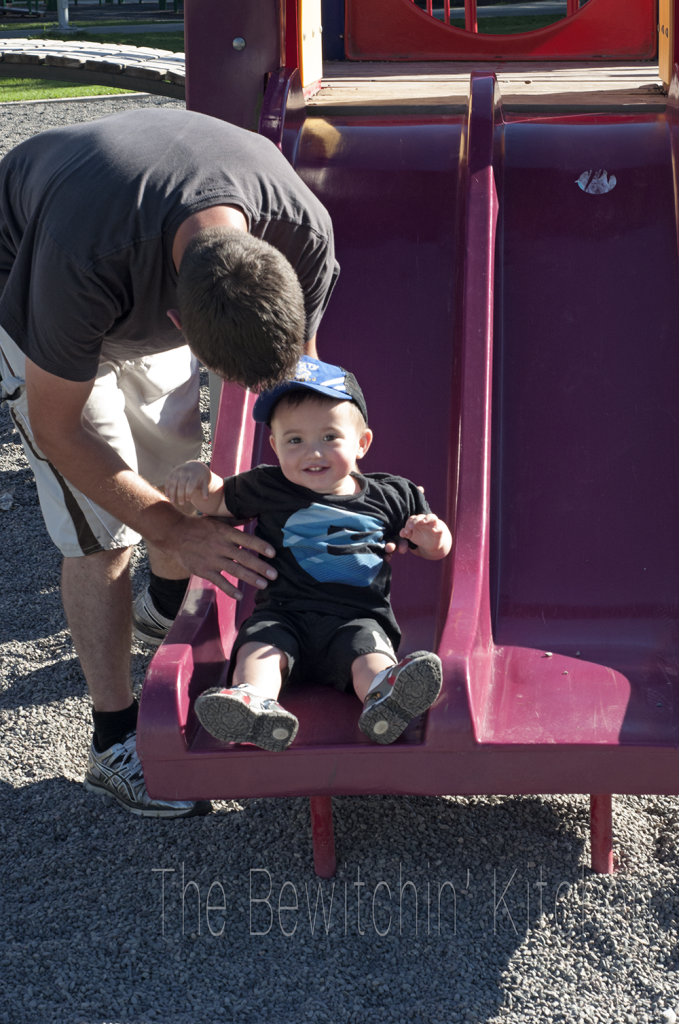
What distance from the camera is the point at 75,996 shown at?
203 cm

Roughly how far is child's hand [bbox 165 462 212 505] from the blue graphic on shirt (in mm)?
212

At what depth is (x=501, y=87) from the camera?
3902 millimetres

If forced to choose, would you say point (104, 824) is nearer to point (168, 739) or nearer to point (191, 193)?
point (168, 739)

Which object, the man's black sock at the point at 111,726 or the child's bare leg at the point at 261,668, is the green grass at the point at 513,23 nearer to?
the man's black sock at the point at 111,726

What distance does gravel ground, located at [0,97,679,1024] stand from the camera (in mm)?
2008

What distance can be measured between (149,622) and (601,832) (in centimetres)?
161

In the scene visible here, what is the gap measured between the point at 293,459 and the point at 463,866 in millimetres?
963

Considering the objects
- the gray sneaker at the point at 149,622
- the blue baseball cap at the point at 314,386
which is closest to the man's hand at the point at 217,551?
the blue baseball cap at the point at 314,386

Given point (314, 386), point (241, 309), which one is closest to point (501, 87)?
point (314, 386)

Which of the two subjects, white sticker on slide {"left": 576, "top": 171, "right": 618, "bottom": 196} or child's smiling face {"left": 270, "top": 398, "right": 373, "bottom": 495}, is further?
white sticker on slide {"left": 576, "top": 171, "right": 618, "bottom": 196}

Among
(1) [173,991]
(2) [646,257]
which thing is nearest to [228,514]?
(1) [173,991]

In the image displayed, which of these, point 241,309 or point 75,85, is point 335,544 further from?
point 75,85

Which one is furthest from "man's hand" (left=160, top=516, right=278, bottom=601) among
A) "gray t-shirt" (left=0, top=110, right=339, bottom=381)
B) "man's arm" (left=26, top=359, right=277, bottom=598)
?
"gray t-shirt" (left=0, top=110, right=339, bottom=381)

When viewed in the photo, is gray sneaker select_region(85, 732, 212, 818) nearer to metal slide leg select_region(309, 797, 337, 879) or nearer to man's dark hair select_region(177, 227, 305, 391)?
metal slide leg select_region(309, 797, 337, 879)
